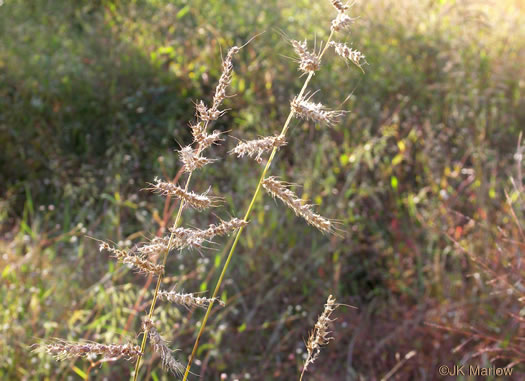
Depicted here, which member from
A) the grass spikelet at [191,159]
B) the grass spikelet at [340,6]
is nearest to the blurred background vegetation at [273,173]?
the grass spikelet at [340,6]

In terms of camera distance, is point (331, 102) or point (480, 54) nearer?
point (331, 102)

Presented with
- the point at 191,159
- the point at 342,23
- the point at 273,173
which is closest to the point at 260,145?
the point at 191,159

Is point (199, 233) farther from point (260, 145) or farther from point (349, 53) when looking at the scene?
point (349, 53)

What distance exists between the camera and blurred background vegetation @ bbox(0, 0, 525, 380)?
2922 millimetres

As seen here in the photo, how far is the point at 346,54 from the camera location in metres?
1.04

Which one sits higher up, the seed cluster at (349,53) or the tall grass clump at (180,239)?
the seed cluster at (349,53)

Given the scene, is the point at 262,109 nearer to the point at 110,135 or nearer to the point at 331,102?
the point at 331,102

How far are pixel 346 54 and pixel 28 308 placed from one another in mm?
2345

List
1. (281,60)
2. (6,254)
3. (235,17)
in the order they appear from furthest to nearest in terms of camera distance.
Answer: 1. (235,17)
2. (281,60)
3. (6,254)

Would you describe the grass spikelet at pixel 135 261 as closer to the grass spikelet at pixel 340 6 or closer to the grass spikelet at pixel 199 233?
the grass spikelet at pixel 199 233

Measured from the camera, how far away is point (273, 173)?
12.7 ft

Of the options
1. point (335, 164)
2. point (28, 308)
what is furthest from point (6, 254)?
point (335, 164)

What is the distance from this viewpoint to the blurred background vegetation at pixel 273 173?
2922 mm

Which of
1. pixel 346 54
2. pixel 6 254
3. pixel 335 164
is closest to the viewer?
pixel 346 54
